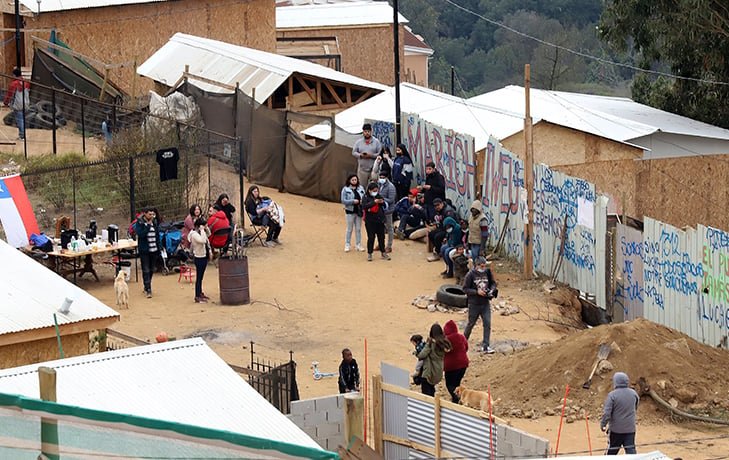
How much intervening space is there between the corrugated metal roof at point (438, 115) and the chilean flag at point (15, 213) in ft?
28.5

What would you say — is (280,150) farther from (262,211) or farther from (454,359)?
(454,359)

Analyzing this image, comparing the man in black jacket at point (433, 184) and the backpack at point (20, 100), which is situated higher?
the backpack at point (20, 100)

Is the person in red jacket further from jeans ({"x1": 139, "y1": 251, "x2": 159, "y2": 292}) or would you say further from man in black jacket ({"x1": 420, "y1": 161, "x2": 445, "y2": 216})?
man in black jacket ({"x1": 420, "y1": 161, "x2": 445, "y2": 216})

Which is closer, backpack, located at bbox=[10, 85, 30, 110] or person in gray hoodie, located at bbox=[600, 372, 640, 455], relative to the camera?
person in gray hoodie, located at bbox=[600, 372, 640, 455]

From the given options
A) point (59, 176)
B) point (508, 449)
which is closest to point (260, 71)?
point (59, 176)

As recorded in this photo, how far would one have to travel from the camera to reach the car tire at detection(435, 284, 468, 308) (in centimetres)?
2298

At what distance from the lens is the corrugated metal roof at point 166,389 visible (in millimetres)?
10859

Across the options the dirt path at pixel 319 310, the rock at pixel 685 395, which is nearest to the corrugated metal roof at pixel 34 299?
the dirt path at pixel 319 310

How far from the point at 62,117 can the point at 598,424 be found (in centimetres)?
2340

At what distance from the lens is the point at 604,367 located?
17.4 metres

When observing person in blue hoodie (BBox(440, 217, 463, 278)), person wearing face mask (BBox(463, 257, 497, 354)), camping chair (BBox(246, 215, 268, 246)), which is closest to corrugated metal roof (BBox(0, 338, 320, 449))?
person wearing face mask (BBox(463, 257, 497, 354))

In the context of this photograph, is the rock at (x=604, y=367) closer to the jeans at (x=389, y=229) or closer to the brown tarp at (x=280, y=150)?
the jeans at (x=389, y=229)

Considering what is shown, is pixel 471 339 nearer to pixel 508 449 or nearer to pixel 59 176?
pixel 508 449

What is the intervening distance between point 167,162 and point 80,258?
305 cm
